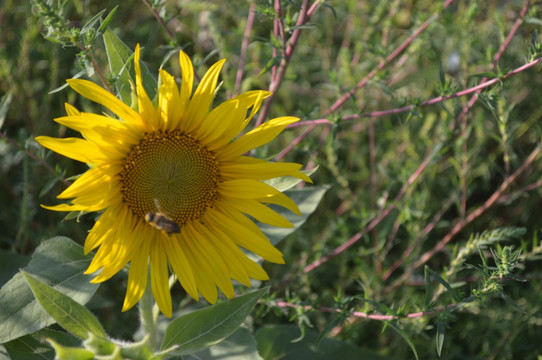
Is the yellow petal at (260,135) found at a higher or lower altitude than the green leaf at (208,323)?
higher

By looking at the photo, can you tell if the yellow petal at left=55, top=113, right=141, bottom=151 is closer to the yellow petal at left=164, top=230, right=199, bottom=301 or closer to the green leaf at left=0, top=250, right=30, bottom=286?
the yellow petal at left=164, top=230, right=199, bottom=301

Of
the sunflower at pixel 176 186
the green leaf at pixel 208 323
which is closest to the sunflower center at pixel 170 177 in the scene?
the sunflower at pixel 176 186

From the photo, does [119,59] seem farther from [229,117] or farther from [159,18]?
[229,117]

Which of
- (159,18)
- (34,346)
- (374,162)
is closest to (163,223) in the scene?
(34,346)

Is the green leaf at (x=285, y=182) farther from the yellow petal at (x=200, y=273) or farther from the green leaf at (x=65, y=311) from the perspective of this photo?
the green leaf at (x=65, y=311)

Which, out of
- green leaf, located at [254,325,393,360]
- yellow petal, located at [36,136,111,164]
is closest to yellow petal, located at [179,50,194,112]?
yellow petal, located at [36,136,111,164]

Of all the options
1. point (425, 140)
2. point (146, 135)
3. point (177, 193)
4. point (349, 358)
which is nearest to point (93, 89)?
point (146, 135)
